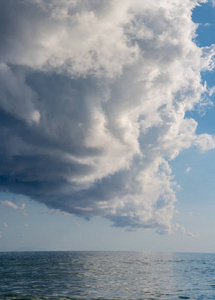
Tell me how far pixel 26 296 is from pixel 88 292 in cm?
711

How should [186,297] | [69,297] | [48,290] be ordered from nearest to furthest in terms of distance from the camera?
1. [69,297]
2. [186,297]
3. [48,290]

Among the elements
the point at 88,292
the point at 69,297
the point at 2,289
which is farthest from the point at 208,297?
the point at 2,289

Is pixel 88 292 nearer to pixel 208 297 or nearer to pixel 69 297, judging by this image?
pixel 69 297

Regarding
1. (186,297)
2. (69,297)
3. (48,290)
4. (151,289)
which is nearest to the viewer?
(69,297)

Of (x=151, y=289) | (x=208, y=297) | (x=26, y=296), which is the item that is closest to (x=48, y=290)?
(x=26, y=296)

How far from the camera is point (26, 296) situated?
27.1 meters

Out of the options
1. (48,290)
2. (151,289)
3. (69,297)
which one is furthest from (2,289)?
(151,289)

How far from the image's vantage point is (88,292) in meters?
30.3

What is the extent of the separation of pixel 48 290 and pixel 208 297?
18.7 meters

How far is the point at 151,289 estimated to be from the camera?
3369 cm

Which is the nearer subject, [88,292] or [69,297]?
[69,297]

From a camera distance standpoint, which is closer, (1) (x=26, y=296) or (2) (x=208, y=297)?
(1) (x=26, y=296)

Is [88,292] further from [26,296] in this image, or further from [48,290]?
[26,296]

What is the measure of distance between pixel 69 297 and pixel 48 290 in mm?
5426
